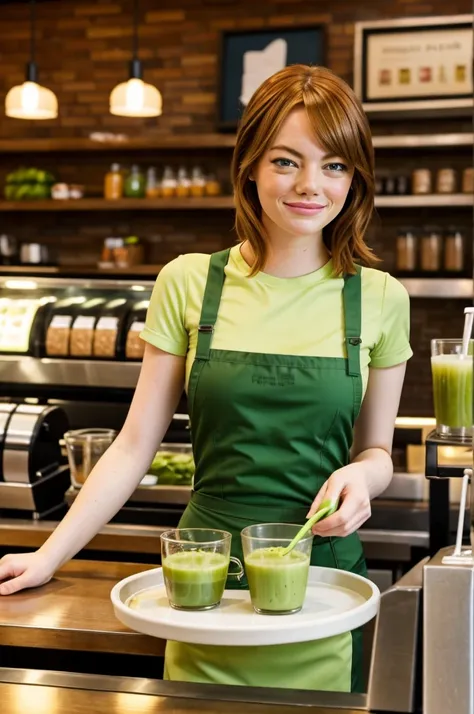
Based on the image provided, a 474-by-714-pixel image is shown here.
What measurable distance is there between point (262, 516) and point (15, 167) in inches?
196

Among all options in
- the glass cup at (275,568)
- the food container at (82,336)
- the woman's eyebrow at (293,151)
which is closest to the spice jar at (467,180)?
the food container at (82,336)

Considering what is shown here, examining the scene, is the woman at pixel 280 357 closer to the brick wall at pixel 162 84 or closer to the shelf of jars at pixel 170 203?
the shelf of jars at pixel 170 203

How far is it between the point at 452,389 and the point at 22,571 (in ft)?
2.67

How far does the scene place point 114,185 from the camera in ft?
19.0

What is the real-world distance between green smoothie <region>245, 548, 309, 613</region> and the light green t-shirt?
46cm

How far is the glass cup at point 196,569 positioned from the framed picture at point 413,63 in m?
4.39

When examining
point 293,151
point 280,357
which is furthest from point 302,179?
point 280,357

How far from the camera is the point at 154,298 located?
1.87 metres

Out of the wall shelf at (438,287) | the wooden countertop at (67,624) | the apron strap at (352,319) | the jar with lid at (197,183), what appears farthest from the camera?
the jar with lid at (197,183)

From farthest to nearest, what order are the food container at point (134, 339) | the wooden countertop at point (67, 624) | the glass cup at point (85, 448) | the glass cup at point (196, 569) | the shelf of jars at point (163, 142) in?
1. the shelf of jars at point (163, 142)
2. the food container at point (134, 339)
3. the glass cup at point (85, 448)
4. the wooden countertop at point (67, 624)
5. the glass cup at point (196, 569)

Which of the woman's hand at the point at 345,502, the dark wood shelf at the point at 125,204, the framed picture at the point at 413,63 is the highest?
the framed picture at the point at 413,63

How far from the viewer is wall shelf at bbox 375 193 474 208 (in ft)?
17.3

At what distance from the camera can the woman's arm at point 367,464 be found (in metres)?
1.52

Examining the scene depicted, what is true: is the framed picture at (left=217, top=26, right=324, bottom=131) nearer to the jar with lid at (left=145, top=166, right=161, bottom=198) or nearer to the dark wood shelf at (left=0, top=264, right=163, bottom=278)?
the jar with lid at (left=145, top=166, right=161, bottom=198)
